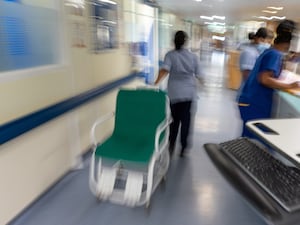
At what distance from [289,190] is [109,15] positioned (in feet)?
10.4

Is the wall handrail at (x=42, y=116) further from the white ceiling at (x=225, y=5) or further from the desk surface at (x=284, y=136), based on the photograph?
the white ceiling at (x=225, y=5)

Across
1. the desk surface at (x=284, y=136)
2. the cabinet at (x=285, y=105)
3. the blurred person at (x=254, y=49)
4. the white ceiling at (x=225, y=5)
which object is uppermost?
the white ceiling at (x=225, y=5)

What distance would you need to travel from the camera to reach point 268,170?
1002 mm

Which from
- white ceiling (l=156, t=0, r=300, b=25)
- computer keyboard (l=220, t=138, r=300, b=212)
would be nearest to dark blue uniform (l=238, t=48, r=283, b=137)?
computer keyboard (l=220, t=138, r=300, b=212)

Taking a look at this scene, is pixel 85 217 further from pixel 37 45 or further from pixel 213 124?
pixel 213 124

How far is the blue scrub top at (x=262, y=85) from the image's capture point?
1.99 m

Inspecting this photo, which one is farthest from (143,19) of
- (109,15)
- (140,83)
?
(109,15)

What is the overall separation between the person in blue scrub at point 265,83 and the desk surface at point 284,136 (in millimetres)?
715

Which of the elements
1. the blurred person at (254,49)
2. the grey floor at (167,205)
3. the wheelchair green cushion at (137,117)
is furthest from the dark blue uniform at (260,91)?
the blurred person at (254,49)

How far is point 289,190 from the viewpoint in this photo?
2.85ft

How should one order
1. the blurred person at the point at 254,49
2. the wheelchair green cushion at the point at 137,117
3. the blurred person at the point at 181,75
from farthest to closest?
the blurred person at the point at 254,49, the blurred person at the point at 181,75, the wheelchair green cushion at the point at 137,117

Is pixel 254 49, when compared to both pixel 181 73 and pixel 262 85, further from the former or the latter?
pixel 262 85

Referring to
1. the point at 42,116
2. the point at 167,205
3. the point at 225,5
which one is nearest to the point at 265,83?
the point at 167,205

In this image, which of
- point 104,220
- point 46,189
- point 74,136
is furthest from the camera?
point 74,136
